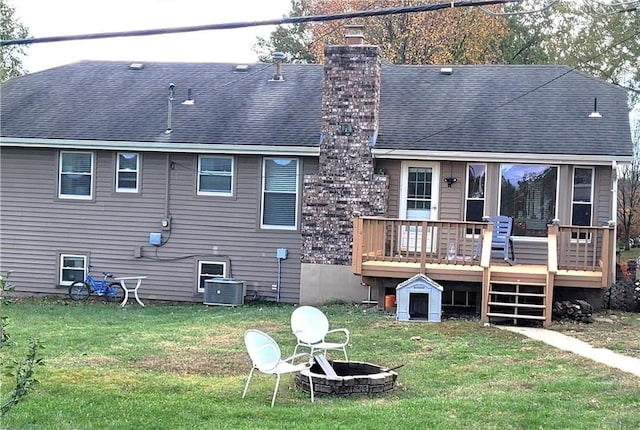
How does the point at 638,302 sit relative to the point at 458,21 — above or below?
below

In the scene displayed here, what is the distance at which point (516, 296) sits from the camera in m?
13.1

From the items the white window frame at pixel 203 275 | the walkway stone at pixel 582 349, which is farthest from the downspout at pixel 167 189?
the walkway stone at pixel 582 349

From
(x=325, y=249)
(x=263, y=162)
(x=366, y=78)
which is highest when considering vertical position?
(x=366, y=78)

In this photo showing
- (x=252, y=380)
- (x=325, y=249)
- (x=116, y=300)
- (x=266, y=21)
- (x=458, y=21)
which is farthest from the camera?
(x=458, y=21)

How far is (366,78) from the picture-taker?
15.9m

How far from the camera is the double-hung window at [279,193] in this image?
16.8 metres

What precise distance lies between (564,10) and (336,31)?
912 cm

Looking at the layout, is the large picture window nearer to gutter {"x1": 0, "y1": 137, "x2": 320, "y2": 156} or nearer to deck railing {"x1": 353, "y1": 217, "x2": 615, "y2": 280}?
deck railing {"x1": 353, "y1": 217, "x2": 615, "y2": 280}

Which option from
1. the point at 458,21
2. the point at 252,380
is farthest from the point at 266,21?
the point at 458,21

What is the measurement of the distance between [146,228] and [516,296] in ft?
26.3

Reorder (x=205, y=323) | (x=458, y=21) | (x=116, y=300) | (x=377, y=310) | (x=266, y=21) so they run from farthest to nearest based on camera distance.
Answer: (x=458, y=21) → (x=116, y=300) → (x=377, y=310) → (x=205, y=323) → (x=266, y=21)

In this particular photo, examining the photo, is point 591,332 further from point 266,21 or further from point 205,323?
point 266,21

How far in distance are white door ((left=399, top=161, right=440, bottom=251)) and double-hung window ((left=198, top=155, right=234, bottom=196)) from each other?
142 inches

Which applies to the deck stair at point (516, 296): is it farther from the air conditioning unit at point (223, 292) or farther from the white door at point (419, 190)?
the air conditioning unit at point (223, 292)
